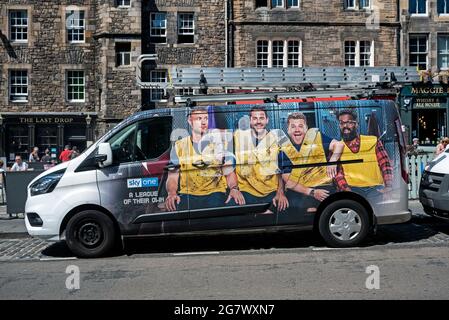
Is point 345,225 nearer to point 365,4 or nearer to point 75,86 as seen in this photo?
point 365,4

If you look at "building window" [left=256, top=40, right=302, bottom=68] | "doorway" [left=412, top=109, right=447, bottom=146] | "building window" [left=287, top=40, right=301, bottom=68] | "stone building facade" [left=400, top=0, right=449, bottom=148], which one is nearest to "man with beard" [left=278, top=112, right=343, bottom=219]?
"building window" [left=256, top=40, right=302, bottom=68]

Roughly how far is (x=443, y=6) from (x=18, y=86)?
21.9m

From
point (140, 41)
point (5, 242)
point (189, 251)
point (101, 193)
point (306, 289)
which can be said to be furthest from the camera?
point (140, 41)

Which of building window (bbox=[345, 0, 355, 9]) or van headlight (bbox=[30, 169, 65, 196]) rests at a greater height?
building window (bbox=[345, 0, 355, 9])

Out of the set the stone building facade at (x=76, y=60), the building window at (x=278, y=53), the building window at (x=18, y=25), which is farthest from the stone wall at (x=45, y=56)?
the building window at (x=278, y=53)

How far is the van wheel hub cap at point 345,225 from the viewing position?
29.1 feet

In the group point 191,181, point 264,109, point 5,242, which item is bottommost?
point 5,242

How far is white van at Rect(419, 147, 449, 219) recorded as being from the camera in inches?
365

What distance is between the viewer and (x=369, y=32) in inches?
1115

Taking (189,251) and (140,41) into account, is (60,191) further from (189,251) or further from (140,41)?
(140,41)

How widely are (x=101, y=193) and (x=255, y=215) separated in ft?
7.82

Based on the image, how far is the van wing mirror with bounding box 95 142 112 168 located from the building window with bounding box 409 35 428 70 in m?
23.4

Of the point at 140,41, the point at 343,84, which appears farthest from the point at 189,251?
the point at 140,41

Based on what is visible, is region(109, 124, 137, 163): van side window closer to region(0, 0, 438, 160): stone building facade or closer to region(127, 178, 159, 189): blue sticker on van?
region(127, 178, 159, 189): blue sticker on van
